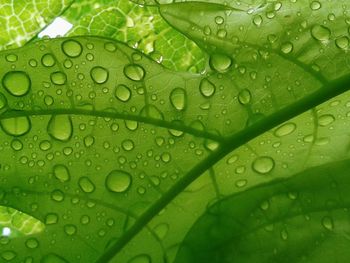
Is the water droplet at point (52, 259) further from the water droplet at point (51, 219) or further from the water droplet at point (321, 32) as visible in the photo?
the water droplet at point (321, 32)

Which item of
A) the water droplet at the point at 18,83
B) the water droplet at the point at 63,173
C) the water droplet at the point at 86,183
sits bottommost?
the water droplet at the point at 86,183

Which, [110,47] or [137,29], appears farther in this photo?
[137,29]

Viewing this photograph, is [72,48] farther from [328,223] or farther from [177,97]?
[328,223]

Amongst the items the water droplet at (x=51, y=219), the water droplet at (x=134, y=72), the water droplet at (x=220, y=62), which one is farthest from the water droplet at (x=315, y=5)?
the water droplet at (x=51, y=219)

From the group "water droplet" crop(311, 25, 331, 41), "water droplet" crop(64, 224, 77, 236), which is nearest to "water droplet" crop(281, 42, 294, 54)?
"water droplet" crop(311, 25, 331, 41)

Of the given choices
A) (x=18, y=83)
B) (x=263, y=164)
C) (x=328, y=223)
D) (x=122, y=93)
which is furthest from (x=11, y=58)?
(x=328, y=223)

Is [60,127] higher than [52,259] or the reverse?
higher

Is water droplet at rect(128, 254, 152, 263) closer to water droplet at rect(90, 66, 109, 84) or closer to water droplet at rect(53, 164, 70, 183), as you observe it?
water droplet at rect(53, 164, 70, 183)
